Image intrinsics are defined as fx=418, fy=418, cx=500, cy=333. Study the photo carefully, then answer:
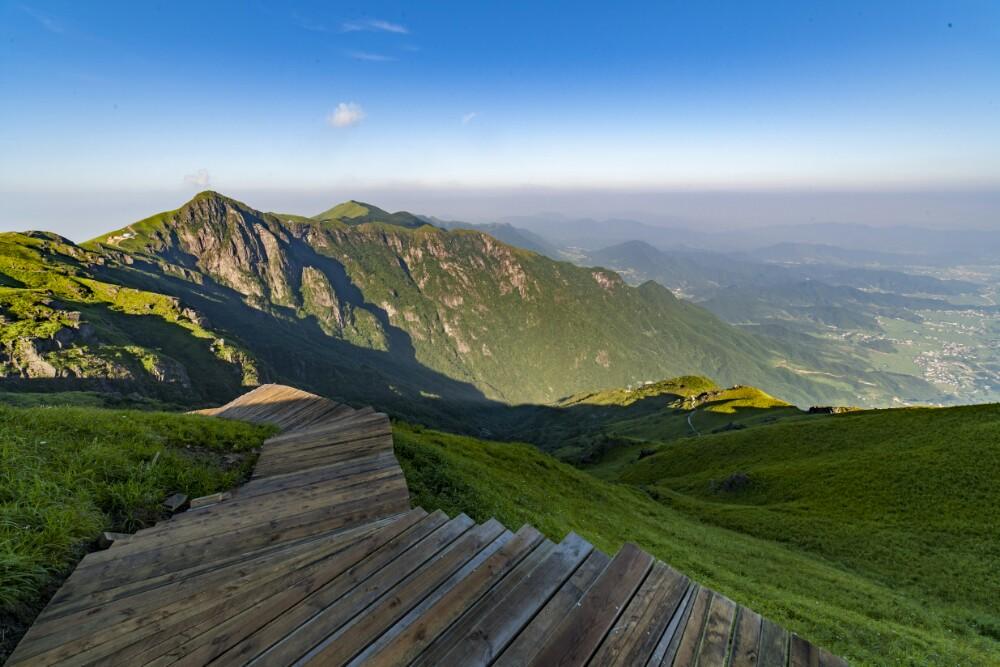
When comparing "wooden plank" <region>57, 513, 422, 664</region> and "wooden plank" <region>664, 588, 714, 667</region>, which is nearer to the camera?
"wooden plank" <region>664, 588, 714, 667</region>

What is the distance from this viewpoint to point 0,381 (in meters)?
126

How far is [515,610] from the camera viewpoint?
4309mm

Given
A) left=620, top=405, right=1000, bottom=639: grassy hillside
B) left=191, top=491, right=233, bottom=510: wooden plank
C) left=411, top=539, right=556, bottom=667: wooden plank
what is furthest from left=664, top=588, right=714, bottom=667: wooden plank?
left=620, top=405, right=1000, bottom=639: grassy hillside

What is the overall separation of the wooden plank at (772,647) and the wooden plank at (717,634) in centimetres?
28

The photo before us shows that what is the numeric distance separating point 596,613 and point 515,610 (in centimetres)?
82

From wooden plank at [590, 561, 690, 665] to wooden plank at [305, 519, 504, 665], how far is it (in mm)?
1944

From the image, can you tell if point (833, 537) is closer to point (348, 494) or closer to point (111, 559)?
point (348, 494)

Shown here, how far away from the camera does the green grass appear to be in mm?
13242

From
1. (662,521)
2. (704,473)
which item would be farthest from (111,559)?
(704,473)

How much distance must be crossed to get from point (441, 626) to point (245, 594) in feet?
8.30

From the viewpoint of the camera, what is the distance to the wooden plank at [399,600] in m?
3.87

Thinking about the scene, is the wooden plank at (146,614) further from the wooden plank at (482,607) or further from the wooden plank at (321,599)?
the wooden plank at (482,607)

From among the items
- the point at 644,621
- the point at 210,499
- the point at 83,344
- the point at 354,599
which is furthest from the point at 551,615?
the point at 83,344

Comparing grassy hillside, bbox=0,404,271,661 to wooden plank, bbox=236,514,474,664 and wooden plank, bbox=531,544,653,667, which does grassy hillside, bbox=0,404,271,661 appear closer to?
wooden plank, bbox=236,514,474,664
